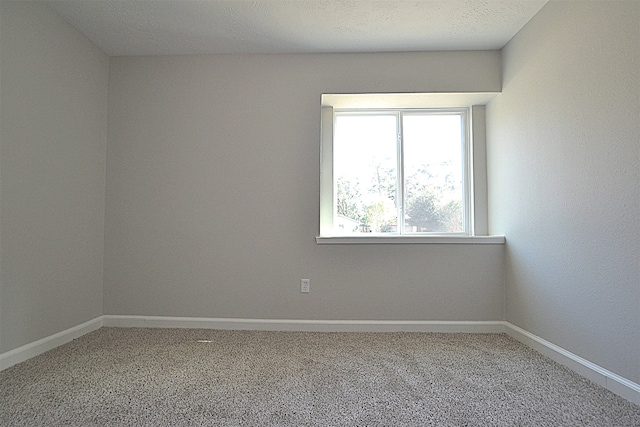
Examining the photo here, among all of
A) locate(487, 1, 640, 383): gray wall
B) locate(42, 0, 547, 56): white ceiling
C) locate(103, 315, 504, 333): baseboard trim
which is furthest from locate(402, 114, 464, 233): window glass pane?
locate(103, 315, 504, 333): baseboard trim

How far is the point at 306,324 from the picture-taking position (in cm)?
287

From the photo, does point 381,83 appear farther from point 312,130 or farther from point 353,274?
point 353,274

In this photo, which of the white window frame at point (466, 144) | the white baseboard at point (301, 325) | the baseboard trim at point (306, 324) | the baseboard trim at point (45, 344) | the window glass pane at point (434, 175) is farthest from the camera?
the window glass pane at point (434, 175)

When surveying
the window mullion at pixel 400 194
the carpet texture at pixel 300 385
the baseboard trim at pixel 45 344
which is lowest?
the carpet texture at pixel 300 385

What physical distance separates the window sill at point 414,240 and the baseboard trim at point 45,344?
191 centimetres

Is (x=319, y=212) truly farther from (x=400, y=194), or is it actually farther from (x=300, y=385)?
(x=300, y=385)

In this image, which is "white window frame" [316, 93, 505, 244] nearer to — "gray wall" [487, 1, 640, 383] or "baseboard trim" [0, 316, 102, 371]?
"gray wall" [487, 1, 640, 383]

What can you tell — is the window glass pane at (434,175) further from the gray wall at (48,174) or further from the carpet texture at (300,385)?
the gray wall at (48,174)

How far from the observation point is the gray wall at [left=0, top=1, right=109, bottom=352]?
211cm

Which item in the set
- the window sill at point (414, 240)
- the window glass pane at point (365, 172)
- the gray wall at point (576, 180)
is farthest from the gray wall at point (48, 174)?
the gray wall at point (576, 180)

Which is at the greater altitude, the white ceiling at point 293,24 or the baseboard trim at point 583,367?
the white ceiling at point 293,24

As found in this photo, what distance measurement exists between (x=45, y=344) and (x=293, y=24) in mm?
2775

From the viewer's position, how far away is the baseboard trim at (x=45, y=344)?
208 cm

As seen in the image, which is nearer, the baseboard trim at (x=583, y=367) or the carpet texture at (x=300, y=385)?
the carpet texture at (x=300, y=385)
